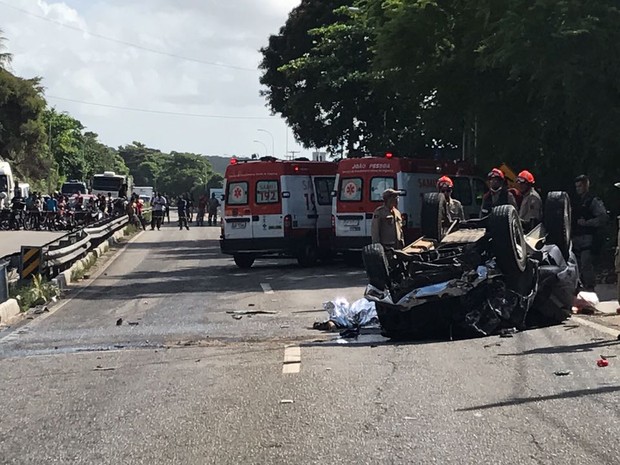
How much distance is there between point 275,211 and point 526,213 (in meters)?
9.83

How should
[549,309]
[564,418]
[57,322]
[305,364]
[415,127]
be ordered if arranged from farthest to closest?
[415,127] → [57,322] → [549,309] → [305,364] → [564,418]

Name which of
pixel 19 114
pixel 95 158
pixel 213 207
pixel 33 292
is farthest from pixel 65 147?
pixel 33 292

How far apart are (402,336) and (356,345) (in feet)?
2.21

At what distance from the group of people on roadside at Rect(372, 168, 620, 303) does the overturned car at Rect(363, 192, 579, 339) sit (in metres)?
1.47

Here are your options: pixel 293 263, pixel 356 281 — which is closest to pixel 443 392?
pixel 356 281

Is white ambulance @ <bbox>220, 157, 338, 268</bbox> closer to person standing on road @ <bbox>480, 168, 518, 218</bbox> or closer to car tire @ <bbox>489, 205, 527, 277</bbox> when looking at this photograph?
person standing on road @ <bbox>480, 168, 518, 218</bbox>

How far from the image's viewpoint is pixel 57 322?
13.7 meters

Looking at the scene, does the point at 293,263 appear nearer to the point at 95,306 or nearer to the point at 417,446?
the point at 95,306

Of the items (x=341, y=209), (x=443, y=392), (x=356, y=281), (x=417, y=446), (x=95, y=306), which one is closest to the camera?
(x=417, y=446)

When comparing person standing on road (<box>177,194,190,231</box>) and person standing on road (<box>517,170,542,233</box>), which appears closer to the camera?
person standing on road (<box>517,170,542,233</box>)

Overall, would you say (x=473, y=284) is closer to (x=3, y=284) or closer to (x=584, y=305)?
(x=584, y=305)

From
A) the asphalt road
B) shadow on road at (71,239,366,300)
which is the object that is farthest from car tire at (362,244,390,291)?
shadow on road at (71,239,366,300)

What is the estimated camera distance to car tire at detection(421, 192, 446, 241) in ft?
42.0

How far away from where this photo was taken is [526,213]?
13.3 m
